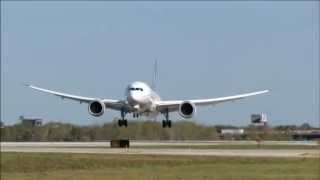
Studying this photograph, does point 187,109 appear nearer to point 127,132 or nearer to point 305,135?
point 127,132

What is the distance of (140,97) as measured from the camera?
76.6 meters

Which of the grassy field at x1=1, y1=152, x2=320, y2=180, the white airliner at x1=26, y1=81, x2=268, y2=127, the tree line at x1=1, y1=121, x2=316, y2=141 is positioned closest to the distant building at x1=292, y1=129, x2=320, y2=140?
the tree line at x1=1, y1=121, x2=316, y2=141

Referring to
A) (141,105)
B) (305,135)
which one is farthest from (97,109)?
(305,135)

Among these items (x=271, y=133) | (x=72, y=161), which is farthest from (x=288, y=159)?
(x=271, y=133)

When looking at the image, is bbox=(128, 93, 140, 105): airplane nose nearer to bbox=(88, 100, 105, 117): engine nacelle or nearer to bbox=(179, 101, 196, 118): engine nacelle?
bbox=(88, 100, 105, 117): engine nacelle

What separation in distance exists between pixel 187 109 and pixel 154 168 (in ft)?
124

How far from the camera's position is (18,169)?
49.1 m

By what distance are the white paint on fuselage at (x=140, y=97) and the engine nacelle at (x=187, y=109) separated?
3.66m

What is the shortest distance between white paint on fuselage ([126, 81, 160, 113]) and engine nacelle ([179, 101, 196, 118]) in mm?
3663

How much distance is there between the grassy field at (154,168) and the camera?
36062mm

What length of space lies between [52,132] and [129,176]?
9013 centimetres

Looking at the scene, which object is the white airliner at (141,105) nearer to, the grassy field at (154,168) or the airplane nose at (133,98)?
the airplane nose at (133,98)

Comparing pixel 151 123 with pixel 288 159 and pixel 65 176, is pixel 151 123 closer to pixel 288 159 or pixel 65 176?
pixel 288 159

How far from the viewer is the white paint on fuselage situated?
251 feet
